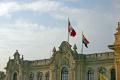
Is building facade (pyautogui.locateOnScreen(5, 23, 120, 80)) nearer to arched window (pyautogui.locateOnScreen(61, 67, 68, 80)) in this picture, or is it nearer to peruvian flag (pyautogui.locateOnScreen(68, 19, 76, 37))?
arched window (pyautogui.locateOnScreen(61, 67, 68, 80))

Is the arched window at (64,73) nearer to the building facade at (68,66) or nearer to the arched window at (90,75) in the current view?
the building facade at (68,66)

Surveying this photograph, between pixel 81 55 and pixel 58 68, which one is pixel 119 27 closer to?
pixel 81 55

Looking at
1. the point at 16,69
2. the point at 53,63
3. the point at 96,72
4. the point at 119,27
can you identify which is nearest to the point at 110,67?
the point at 96,72

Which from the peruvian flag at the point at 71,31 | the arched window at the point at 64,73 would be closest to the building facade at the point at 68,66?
the arched window at the point at 64,73

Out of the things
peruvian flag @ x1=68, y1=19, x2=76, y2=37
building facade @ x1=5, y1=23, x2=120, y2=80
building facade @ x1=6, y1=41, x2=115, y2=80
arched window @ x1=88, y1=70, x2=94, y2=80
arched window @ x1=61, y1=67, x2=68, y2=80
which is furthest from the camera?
arched window @ x1=61, y1=67, x2=68, y2=80

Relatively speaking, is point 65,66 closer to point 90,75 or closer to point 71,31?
point 90,75

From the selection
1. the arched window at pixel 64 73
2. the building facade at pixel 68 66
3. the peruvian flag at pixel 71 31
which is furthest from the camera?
the arched window at pixel 64 73

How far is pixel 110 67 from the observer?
194 feet

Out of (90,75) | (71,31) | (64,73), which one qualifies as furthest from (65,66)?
(71,31)

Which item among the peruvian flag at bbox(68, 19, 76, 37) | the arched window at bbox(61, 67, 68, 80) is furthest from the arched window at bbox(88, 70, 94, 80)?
the peruvian flag at bbox(68, 19, 76, 37)

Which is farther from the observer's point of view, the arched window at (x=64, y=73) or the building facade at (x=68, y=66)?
the arched window at (x=64, y=73)

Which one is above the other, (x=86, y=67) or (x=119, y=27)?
(x=119, y=27)

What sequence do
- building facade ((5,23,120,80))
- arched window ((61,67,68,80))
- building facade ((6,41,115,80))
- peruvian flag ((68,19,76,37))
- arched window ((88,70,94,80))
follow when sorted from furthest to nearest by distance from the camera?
arched window ((61,67,68,80)) < peruvian flag ((68,19,76,37)) < arched window ((88,70,94,80)) < building facade ((6,41,115,80)) < building facade ((5,23,120,80))

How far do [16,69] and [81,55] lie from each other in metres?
15.9
